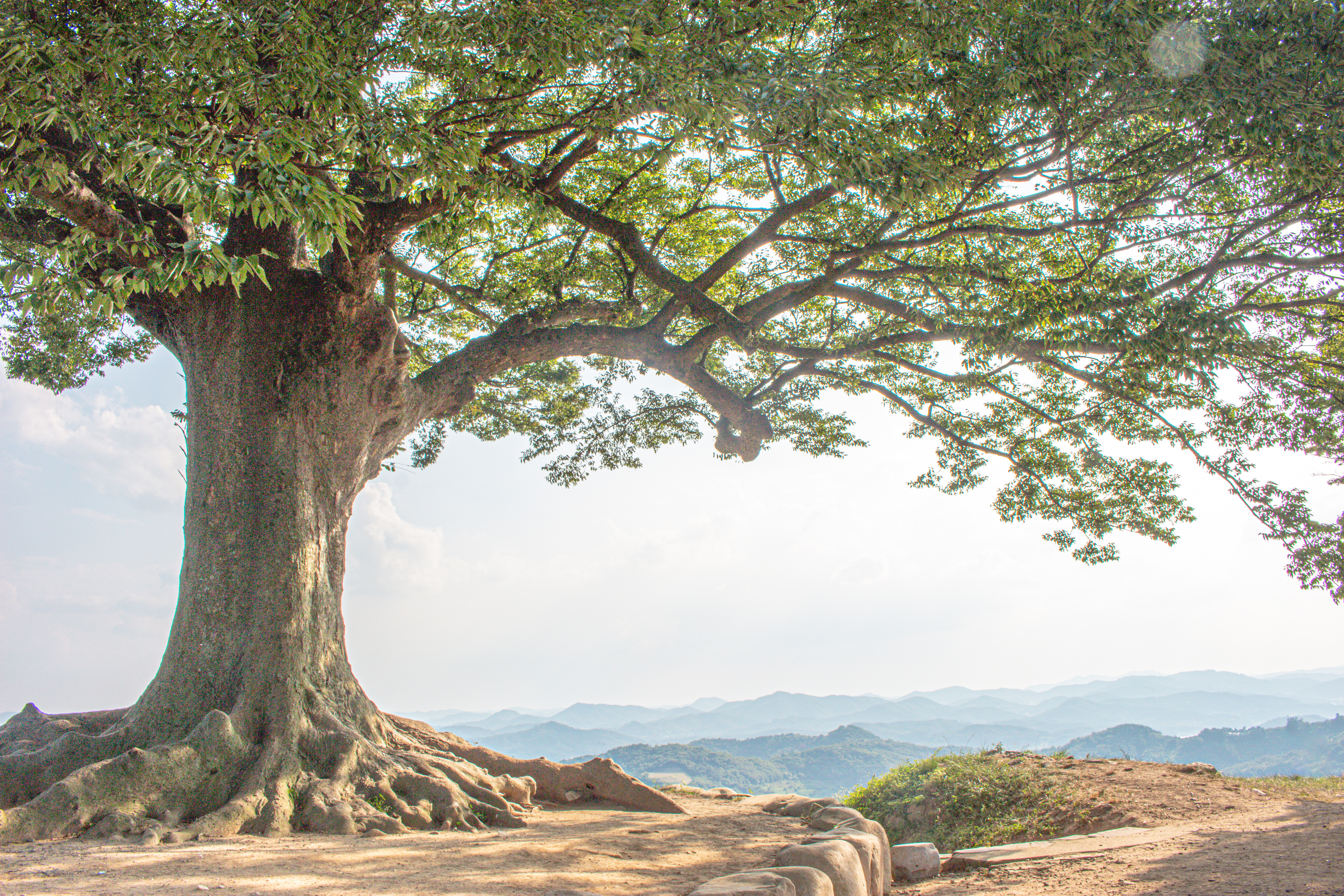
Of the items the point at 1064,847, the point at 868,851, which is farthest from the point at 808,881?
the point at 1064,847

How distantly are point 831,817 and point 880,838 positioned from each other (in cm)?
70

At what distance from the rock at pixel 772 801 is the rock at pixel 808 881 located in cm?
463

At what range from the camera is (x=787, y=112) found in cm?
504

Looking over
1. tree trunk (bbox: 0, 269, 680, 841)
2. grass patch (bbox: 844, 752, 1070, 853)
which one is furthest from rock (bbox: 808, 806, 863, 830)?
tree trunk (bbox: 0, 269, 680, 841)

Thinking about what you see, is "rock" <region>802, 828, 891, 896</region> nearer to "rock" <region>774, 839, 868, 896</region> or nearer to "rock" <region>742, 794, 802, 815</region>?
"rock" <region>774, 839, 868, 896</region>

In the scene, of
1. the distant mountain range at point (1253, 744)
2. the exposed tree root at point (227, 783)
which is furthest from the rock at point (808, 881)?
the distant mountain range at point (1253, 744)

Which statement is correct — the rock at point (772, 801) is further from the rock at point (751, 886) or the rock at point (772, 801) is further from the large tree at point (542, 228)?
the rock at point (751, 886)

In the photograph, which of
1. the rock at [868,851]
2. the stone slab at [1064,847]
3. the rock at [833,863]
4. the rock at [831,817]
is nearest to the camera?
the rock at [833,863]

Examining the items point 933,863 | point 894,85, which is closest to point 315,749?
point 933,863

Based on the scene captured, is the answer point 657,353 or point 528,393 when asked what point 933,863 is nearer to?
point 657,353

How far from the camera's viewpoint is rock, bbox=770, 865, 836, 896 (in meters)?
3.32

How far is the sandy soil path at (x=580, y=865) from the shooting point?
11.8 feet

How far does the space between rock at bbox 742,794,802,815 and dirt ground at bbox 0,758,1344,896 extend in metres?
1.50

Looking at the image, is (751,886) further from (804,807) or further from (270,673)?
(804,807)
